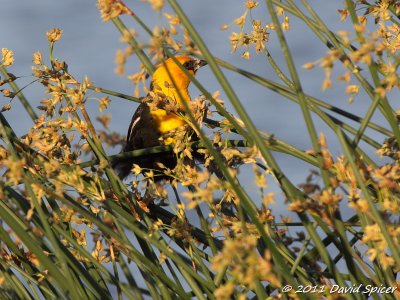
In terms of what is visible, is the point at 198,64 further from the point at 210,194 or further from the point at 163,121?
the point at 210,194

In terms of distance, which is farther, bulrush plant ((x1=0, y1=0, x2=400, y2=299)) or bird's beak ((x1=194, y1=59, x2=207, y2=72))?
bird's beak ((x1=194, y1=59, x2=207, y2=72))

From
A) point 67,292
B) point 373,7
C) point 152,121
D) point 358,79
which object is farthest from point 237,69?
point 152,121

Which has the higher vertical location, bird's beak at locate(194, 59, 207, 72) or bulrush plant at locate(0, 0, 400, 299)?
bird's beak at locate(194, 59, 207, 72)

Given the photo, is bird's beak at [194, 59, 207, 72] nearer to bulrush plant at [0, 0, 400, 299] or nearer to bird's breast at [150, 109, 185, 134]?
bird's breast at [150, 109, 185, 134]

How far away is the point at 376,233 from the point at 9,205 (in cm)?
114

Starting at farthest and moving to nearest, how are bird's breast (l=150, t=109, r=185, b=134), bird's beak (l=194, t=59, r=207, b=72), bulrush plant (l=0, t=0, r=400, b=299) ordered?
bird's beak (l=194, t=59, r=207, b=72)
bird's breast (l=150, t=109, r=185, b=134)
bulrush plant (l=0, t=0, r=400, b=299)

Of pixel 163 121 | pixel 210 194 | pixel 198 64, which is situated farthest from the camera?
pixel 198 64

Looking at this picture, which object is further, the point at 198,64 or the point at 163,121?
the point at 198,64

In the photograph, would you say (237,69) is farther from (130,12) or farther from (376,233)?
(376,233)

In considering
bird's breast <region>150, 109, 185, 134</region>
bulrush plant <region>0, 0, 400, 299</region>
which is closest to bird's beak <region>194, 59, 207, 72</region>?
bird's breast <region>150, 109, 185, 134</region>

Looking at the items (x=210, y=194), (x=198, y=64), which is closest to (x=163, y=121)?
(x=198, y=64)

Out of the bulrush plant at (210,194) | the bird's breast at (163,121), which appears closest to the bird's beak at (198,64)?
the bird's breast at (163,121)

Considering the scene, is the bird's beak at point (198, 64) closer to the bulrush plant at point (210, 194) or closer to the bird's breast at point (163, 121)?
the bird's breast at point (163, 121)

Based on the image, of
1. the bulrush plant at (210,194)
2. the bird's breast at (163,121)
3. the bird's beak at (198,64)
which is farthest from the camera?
the bird's beak at (198,64)
